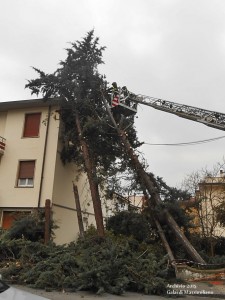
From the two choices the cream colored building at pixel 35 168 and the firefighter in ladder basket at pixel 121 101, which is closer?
the firefighter in ladder basket at pixel 121 101

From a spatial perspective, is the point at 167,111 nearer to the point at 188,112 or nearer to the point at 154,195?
the point at 188,112

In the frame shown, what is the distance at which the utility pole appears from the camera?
18.0 m

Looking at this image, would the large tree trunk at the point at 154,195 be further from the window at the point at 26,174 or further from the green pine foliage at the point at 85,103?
the window at the point at 26,174

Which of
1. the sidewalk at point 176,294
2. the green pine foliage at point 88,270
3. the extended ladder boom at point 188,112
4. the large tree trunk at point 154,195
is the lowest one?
the sidewalk at point 176,294

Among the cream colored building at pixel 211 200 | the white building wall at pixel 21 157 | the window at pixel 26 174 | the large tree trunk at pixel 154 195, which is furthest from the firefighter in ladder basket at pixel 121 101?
the cream colored building at pixel 211 200

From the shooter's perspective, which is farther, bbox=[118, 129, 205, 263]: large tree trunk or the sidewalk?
bbox=[118, 129, 205, 263]: large tree trunk

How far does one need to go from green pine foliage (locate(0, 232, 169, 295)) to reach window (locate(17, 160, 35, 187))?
8093mm

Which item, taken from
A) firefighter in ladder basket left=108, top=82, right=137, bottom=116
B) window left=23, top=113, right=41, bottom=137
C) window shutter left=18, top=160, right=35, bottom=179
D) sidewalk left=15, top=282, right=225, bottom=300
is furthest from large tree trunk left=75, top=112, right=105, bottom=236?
sidewalk left=15, top=282, right=225, bottom=300

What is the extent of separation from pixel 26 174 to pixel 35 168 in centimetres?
75

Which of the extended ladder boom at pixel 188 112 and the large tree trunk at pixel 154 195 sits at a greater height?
the extended ladder boom at pixel 188 112

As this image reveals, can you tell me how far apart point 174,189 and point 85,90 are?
7636 millimetres

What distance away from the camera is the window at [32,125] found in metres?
24.2

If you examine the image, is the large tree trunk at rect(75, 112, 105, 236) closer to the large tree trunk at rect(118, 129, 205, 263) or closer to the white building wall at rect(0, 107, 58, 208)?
the large tree trunk at rect(118, 129, 205, 263)

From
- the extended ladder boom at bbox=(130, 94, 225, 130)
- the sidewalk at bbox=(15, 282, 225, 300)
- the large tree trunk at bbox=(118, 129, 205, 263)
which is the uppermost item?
the extended ladder boom at bbox=(130, 94, 225, 130)
